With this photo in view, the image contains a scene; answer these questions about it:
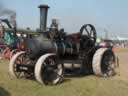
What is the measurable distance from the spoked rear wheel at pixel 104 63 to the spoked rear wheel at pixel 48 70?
5.46ft

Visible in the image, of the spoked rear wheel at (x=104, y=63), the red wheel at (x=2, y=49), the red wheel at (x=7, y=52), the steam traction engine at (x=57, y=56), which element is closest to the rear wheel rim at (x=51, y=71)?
the steam traction engine at (x=57, y=56)

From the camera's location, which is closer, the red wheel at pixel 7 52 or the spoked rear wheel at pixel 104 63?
the spoked rear wheel at pixel 104 63

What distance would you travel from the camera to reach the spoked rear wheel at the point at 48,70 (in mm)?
8688

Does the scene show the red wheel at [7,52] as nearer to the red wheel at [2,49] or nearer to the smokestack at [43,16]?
the red wheel at [2,49]

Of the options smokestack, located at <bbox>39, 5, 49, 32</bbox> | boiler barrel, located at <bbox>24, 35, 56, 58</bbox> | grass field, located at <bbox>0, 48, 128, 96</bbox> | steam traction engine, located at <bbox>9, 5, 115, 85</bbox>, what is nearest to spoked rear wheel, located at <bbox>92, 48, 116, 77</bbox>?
steam traction engine, located at <bbox>9, 5, 115, 85</bbox>

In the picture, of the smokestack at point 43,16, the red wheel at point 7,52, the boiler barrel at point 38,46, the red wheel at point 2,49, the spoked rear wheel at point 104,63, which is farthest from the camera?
the red wheel at point 2,49

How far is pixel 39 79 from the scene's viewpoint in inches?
341

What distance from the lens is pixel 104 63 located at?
431 inches

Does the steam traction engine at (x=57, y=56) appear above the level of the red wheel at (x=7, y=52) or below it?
above

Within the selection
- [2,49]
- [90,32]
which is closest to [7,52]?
[2,49]

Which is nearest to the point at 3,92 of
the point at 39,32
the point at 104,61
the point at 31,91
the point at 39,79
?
the point at 31,91

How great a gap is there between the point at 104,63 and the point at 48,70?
8.30ft

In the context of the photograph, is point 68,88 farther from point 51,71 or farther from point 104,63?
point 104,63

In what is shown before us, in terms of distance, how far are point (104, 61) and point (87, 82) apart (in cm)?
185
